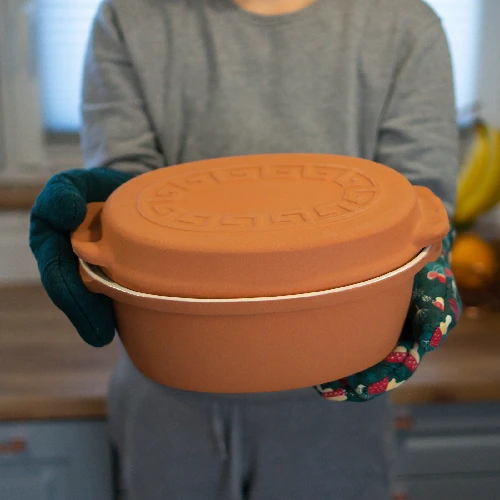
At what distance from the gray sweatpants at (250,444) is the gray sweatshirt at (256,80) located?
26 cm

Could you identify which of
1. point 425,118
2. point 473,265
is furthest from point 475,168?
point 425,118

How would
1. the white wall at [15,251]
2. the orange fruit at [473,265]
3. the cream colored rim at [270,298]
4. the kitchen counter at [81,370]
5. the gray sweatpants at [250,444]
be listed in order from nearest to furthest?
1. the cream colored rim at [270,298]
2. the gray sweatpants at [250,444]
3. the kitchen counter at [81,370]
4. the orange fruit at [473,265]
5. the white wall at [15,251]

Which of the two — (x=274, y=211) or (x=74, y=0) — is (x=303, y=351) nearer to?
(x=274, y=211)

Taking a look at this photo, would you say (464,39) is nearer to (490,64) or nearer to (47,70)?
(490,64)

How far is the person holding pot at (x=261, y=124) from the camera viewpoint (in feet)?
2.21

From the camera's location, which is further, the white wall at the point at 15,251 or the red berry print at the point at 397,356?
the white wall at the point at 15,251

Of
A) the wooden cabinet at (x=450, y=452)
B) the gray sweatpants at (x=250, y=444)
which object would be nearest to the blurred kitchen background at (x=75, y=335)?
the wooden cabinet at (x=450, y=452)

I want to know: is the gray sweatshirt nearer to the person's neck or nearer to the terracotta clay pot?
the person's neck

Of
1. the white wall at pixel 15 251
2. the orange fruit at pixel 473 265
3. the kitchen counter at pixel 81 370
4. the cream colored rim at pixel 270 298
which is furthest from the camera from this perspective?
the white wall at pixel 15 251

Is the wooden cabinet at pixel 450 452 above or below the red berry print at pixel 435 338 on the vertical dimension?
below

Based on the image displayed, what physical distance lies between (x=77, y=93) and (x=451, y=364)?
999 millimetres

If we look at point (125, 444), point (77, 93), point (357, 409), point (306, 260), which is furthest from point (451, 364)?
point (77, 93)

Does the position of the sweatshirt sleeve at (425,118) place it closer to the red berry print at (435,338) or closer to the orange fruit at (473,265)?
the red berry print at (435,338)

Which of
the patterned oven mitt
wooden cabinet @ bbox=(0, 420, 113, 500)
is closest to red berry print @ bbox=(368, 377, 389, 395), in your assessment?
the patterned oven mitt
